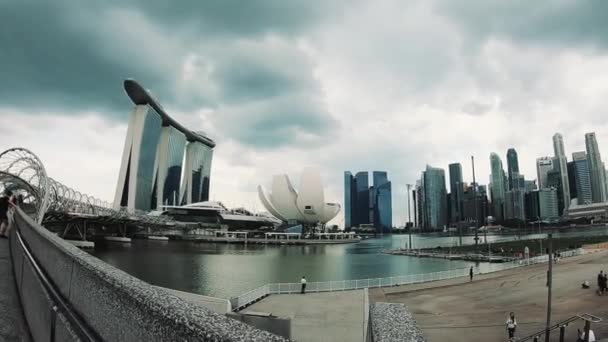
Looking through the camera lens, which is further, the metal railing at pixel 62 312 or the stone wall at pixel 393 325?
the metal railing at pixel 62 312

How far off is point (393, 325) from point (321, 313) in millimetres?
11669

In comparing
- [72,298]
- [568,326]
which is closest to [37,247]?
[72,298]

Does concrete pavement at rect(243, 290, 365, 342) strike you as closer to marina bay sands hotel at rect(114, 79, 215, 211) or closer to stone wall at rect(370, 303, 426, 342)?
Result: stone wall at rect(370, 303, 426, 342)

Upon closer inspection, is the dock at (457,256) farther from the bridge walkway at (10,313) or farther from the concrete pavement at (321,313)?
the bridge walkway at (10,313)

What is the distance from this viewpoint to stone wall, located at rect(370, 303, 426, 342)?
1.90m

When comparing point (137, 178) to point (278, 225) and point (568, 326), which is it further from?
point (568, 326)

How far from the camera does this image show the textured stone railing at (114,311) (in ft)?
4.26

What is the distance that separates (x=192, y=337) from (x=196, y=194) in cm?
16782

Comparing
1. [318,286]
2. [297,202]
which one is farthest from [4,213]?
[297,202]

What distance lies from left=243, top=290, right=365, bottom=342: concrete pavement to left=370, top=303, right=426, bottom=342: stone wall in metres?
8.53

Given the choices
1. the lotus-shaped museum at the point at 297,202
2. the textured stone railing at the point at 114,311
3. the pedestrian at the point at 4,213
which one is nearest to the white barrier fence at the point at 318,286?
the pedestrian at the point at 4,213

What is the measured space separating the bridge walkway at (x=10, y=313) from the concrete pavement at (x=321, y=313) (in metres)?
6.95

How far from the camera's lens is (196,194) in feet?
535

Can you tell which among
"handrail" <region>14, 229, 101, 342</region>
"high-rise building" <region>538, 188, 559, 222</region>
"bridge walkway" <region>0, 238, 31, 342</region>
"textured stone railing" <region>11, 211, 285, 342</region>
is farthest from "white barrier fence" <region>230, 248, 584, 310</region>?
"high-rise building" <region>538, 188, 559, 222</region>
